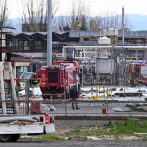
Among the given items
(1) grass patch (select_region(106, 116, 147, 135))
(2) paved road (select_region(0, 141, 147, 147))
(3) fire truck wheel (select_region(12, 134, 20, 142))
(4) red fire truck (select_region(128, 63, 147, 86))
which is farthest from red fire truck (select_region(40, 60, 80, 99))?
(4) red fire truck (select_region(128, 63, 147, 86))

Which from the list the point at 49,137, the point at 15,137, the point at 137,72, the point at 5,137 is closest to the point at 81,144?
the point at 49,137

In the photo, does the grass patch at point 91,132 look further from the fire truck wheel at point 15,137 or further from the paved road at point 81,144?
the fire truck wheel at point 15,137

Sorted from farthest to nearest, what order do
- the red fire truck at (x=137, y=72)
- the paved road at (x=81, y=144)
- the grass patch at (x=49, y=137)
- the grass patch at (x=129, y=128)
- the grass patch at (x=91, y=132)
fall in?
the red fire truck at (x=137, y=72) < the grass patch at (x=129, y=128) < the grass patch at (x=91, y=132) < the grass patch at (x=49, y=137) < the paved road at (x=81, y=144)

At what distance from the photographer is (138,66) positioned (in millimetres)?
37750

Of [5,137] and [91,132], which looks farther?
[91,132]

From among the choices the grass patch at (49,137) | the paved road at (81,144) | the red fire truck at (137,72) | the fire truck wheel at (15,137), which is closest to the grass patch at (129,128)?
the paved road at (81,144)

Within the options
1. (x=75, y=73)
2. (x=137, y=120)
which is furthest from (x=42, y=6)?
(x=137, y=120)

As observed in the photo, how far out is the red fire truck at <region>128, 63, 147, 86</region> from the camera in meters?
36.2

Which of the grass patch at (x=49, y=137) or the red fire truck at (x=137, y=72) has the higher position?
the red fire truck at (x=137, y=72)

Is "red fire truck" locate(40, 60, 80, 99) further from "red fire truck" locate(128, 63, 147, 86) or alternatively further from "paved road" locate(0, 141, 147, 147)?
"red fire truck" locate(128, 63, 147, 86)

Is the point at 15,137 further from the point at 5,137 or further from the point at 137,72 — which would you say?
the point at 137,72

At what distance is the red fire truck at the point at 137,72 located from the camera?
36188mm

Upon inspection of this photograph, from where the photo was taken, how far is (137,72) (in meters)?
37.8

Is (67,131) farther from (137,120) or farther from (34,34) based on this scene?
(34,34)
